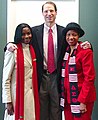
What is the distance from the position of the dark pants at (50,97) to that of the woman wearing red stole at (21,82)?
0.51ft

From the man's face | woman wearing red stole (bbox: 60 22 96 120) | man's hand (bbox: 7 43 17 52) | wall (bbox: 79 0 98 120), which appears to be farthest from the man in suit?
wall (bbox: 79 0 98 120)

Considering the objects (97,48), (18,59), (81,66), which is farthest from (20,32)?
(97,48)

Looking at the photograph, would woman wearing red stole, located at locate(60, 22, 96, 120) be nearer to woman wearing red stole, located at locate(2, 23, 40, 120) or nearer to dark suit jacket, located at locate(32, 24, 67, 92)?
dark suit jacket, located at locate(32, 24, 67, 92)

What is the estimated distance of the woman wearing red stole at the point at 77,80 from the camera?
6.49ft

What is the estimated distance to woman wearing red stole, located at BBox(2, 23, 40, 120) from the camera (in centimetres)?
207

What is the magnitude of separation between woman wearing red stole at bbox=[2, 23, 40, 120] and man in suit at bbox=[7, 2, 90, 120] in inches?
5.7

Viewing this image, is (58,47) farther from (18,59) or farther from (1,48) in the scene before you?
(1,48)

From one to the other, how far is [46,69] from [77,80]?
39cm

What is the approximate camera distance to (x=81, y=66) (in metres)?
2.05

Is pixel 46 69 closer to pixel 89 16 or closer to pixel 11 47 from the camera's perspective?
pixel 11 47

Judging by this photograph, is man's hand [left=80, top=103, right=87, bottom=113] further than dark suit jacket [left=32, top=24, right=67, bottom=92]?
No

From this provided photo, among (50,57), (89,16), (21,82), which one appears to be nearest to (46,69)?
(50,57)

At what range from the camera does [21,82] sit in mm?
2072

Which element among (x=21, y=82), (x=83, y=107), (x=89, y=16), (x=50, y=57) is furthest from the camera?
(x=89, y=16)
